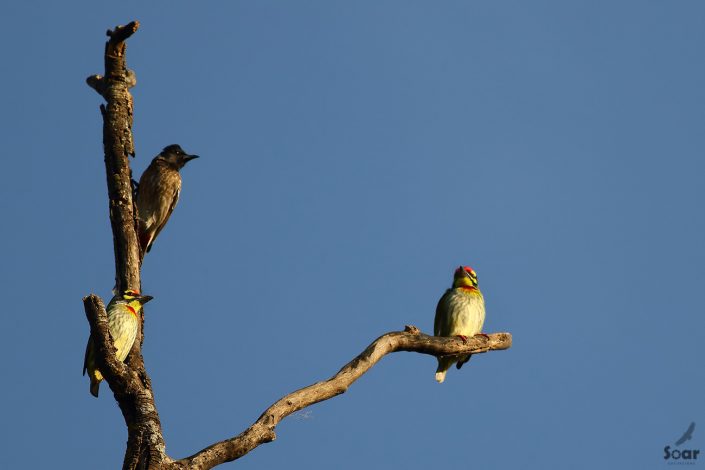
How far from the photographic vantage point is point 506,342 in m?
8.79

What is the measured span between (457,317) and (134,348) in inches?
126

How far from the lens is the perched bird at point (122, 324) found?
8625 millimetres

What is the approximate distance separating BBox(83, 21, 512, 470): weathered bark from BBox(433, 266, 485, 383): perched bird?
37.7 inches

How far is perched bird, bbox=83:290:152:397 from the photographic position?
340 inches

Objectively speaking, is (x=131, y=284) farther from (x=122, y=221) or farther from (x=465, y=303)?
(x=465, y=303)

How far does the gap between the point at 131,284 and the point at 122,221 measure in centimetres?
72

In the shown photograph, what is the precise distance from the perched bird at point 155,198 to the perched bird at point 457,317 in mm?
3478

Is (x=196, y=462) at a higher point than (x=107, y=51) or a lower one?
lower

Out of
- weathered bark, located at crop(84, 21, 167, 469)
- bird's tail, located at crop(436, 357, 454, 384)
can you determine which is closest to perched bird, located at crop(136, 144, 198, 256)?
weathered bark, located at crop(84, 21, 167, 469)

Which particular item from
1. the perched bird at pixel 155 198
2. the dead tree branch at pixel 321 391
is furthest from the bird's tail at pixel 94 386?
the dead tree branch at pixel 321 391

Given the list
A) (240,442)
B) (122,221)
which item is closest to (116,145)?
(122,221)

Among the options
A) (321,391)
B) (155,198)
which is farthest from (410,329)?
(155,198)

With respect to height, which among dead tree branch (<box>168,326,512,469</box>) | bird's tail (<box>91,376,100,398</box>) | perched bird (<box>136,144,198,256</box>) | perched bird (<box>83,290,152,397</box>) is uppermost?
perched bird (<box>136,144,198,256</box>)

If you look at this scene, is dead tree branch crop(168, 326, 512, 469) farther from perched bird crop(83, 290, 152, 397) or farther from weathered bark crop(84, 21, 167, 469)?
perched bird crop(83, 290, 152, 397)
